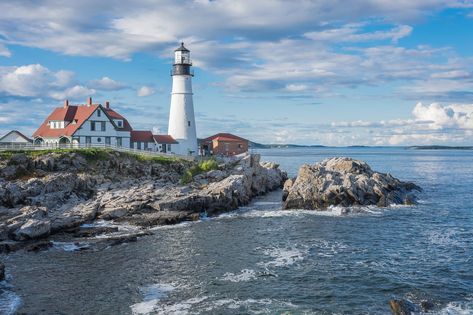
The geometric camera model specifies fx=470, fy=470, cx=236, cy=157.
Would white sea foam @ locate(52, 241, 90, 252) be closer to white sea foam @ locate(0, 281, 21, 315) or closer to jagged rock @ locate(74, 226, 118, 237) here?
jagged rock @ locate(74, 226, 118, 237)

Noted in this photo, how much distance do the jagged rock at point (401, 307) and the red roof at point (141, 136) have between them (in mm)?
53871

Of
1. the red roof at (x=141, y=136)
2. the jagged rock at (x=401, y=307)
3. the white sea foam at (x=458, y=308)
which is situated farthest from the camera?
the red roof at (x=141, y=136)

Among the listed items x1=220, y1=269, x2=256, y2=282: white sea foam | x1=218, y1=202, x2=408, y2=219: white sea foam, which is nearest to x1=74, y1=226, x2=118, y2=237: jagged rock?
x1=218, y1=202, x2=408, y2=219: white sea foam

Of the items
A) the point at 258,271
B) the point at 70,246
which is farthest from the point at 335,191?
the point at 70,246

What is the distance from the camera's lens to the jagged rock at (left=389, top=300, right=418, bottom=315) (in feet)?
67.5

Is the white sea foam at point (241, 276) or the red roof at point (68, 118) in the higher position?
the red roof at point (68, 118)

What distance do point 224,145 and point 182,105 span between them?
14334 millimetres

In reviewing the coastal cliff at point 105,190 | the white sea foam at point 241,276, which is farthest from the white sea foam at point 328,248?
the coastal cliff at point 105,190

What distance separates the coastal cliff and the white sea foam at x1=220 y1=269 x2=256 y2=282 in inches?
585

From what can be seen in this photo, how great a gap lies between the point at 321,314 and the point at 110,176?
36346mm

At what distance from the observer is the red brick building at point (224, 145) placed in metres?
80.9

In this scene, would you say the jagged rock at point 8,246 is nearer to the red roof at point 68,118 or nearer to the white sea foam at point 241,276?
the white sea foam at point 241,276

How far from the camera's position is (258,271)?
2709 cm

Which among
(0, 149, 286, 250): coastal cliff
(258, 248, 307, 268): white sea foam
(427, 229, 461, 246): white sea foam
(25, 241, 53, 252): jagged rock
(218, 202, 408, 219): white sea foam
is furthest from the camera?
(218, 202, 408, 219): white sea foam
